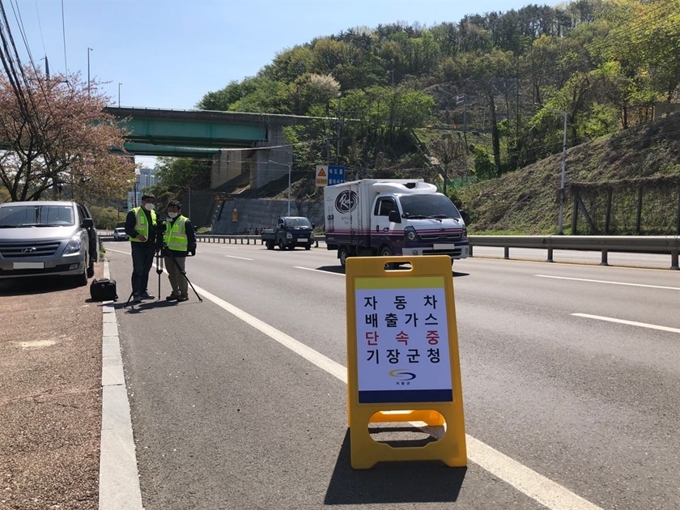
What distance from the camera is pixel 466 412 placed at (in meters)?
4.66

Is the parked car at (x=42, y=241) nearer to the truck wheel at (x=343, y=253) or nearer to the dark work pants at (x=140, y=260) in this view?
the dark work pants at (x=140, y=260)

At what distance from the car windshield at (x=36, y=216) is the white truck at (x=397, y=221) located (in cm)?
731

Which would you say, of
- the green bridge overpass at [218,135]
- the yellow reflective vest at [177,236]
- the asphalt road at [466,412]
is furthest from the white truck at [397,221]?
the green bridge overpass at [218,135]

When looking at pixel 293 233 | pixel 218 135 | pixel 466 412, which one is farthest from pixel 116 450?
pixel 218 135

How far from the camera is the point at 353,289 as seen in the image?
3.92 metres

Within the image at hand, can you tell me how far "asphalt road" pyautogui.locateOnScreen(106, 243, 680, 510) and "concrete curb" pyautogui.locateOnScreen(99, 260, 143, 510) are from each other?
8 cm

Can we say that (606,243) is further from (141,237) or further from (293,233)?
(293,233)

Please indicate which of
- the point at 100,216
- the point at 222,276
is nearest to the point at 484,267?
the point at 222,276

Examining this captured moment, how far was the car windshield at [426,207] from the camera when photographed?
50.5ft

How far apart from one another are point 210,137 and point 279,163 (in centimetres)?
861

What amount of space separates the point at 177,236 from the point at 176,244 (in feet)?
0.47

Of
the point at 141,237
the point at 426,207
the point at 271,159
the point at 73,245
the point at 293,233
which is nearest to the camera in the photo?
the point at 141,237

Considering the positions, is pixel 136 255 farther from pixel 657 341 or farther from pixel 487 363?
pixel 657 341

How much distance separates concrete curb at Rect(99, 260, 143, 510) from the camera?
3.30 m
